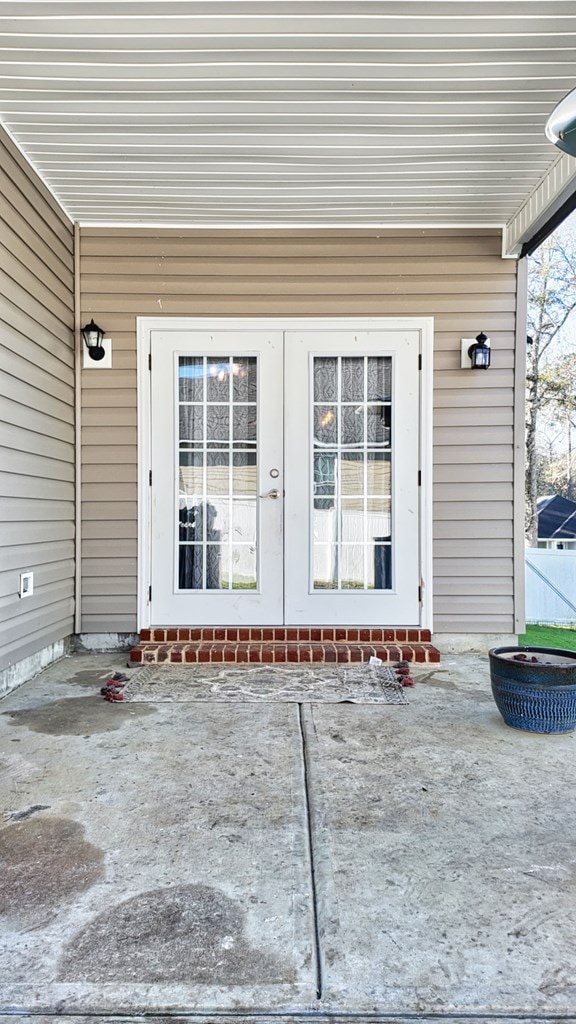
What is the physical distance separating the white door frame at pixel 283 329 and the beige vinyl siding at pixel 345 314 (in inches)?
2.0

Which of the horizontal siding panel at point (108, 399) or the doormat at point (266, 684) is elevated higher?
the horizontal siding panel at point (108, 399)

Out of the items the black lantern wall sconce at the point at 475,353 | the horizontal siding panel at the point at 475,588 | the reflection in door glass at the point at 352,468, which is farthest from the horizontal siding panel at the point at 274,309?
the horizontal siding panel at the point at 475,588

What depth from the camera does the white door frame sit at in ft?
13.0

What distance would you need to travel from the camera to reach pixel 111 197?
3623 mm

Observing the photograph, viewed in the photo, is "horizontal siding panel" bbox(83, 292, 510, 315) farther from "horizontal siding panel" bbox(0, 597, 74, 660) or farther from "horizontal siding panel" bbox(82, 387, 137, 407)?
"horizontal siding panel" bbox(0, 597, 74, 660)

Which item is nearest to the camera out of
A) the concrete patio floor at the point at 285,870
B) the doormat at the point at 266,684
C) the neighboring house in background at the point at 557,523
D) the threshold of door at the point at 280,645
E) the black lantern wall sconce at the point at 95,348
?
the concrete patio floor at the point at 285,870

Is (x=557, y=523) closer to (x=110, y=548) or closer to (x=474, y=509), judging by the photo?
(x=474, y=509)

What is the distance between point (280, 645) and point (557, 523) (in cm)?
631

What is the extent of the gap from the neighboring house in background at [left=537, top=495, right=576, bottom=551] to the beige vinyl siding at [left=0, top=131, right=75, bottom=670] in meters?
6.85

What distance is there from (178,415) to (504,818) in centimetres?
311

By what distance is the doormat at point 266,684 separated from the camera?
298 centimetres

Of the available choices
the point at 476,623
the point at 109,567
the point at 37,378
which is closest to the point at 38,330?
the point at 37,378

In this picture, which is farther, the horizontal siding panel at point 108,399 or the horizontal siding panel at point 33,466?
the horizontal siding panel at point 108,399

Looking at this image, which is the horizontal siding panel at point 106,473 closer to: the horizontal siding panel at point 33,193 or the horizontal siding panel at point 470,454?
the horizontal siding panel at point 33,193
